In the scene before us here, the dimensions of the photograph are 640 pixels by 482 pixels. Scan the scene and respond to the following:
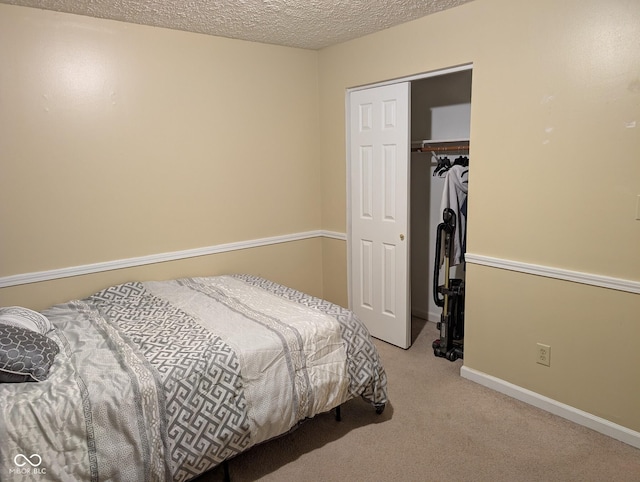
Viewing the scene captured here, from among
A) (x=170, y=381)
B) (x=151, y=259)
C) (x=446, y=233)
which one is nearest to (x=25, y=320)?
(x=170, y=381)

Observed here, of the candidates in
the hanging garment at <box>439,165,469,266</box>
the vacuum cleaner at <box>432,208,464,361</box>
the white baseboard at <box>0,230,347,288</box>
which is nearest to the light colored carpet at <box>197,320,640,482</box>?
the vacuum cleaner at <box>432,208,464,361</box>

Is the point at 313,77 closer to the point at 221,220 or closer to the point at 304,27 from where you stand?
the point at 304,27

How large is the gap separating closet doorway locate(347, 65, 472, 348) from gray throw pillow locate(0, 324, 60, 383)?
2401mm

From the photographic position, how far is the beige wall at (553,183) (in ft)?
7.52

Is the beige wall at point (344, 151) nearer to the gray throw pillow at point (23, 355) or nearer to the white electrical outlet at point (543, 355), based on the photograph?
the white electrical outlet at point (543, 355)

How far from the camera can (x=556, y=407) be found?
8.76 feet

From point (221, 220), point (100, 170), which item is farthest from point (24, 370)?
point (221, 220)

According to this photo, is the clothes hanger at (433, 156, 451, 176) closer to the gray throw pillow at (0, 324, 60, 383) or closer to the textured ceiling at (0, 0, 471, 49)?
the textured ceiling at (0, 0, 471, 49)

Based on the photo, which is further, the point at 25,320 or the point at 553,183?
the point at 553,183

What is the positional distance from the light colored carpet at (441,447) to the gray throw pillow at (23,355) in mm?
905

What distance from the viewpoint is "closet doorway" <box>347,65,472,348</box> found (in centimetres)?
346

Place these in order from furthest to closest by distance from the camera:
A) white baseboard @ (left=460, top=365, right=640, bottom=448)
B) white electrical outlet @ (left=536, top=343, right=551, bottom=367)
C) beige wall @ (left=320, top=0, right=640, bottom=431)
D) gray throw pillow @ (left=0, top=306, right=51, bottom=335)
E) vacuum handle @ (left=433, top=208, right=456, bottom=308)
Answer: vacuum handle @ (left=433, top=208, right=456, bottom=308) < white electrical outlet @ (left=536, top=343, right=551, bottom=367) < white baseboard @ (left=460, top=365, right=640, bottom=448) < beige wall @ (left=320, top=0, right=640, bottom=431) < gray throw pillow @ (left=0, top=306, right=51, bottom=335)

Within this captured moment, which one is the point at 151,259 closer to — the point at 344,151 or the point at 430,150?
the point at 344,151

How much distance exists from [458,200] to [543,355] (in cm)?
124
